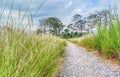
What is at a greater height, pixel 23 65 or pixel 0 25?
pixel 0 25

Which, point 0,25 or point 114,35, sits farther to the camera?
point 114,35

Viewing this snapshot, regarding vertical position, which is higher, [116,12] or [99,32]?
[116,12]

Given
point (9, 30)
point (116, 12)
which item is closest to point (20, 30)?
point (9, 30)

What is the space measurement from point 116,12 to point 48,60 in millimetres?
3655

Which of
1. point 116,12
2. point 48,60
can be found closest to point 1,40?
point 48,60

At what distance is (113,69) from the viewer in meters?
6.77

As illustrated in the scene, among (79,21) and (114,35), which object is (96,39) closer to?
(114,35)

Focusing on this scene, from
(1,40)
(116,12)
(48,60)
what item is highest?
(116,12)

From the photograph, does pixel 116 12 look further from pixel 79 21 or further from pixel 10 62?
pixel 79 21

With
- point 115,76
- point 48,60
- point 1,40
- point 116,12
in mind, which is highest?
point 116,12

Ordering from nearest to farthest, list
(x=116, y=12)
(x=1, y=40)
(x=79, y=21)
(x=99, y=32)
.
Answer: (x=1, y=40)
(x=116, y=12)
(x=99, y=32)
(x=79, y=21)

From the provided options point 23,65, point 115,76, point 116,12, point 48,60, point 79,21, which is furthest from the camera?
point 79,21

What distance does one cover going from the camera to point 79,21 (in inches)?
1921

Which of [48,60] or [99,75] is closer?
[48,60]
